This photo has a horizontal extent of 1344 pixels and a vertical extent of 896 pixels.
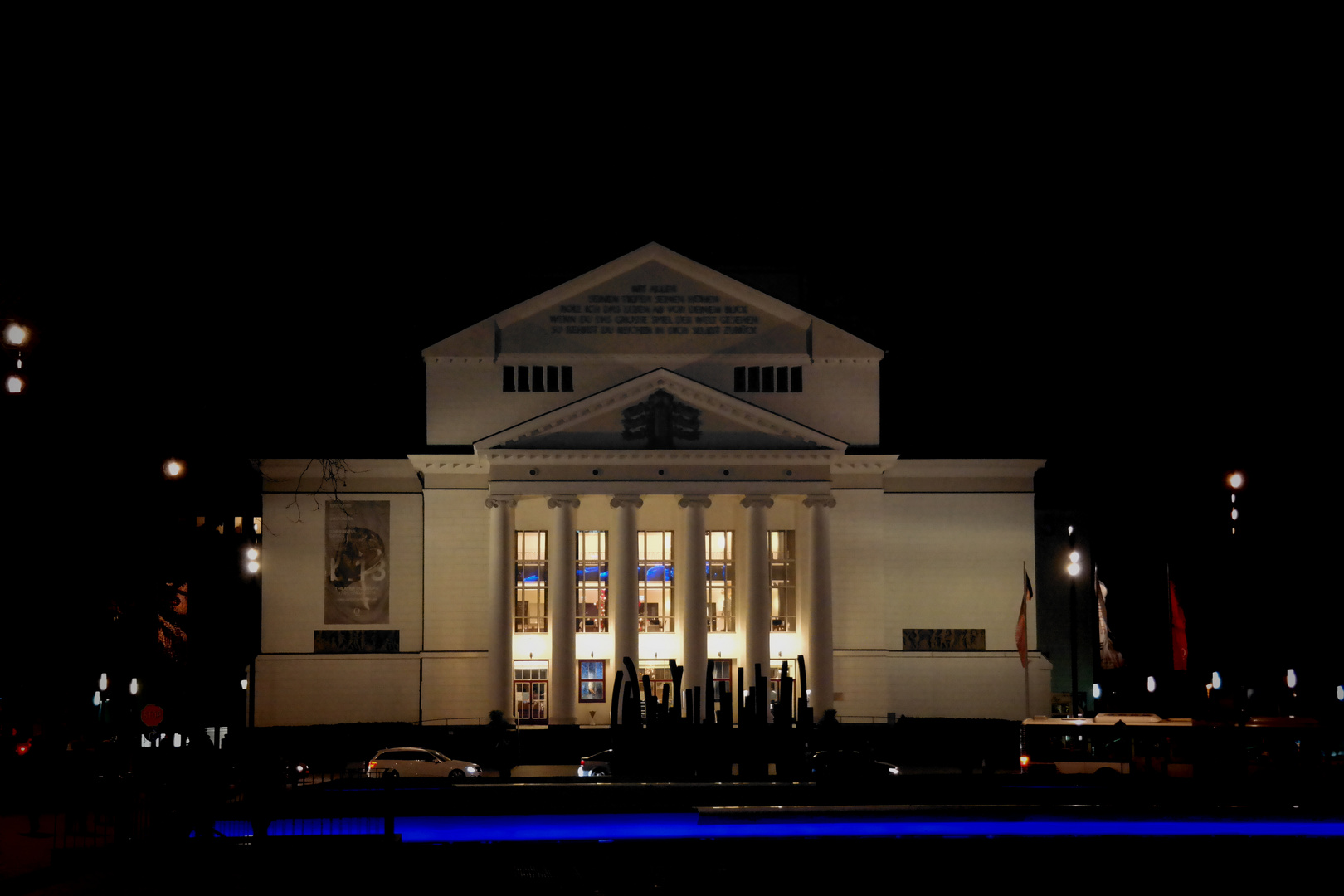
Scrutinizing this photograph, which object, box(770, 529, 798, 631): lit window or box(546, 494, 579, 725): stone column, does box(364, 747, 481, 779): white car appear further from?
box(770, 529, 798, 631): lit window

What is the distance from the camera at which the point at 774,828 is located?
18828 mm

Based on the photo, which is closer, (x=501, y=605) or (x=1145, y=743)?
(x=1145, y=743)

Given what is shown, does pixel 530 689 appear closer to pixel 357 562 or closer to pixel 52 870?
pixel 357 562

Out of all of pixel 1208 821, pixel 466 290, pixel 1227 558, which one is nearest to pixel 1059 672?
pixel 1227 558

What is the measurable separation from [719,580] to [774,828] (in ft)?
115

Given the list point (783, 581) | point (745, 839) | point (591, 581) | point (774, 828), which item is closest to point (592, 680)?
point (591, 581)

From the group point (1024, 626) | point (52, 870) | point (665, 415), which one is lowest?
point (52, 870)

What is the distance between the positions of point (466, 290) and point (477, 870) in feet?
157

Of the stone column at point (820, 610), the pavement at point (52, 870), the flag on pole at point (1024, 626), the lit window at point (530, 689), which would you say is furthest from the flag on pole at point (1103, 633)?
the pavement at point (52, 870)

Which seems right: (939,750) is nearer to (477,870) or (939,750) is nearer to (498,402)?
(498,402)

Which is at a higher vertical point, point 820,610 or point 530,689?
point 820,610

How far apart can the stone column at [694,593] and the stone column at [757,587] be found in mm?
1645

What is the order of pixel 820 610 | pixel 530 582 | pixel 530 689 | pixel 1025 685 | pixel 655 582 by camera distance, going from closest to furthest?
pixel 820 610 < pixel 1025 685 < pixel 530 689 < pixel 530 582 < pixel 655 582

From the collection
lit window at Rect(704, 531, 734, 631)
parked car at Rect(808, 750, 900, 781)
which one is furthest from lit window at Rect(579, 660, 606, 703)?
parked car at Rect(808, 750, 900, 781)
